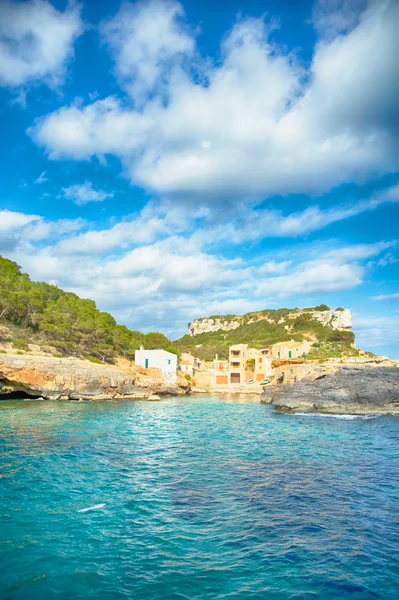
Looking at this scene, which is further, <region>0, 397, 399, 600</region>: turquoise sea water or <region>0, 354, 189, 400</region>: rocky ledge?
<region>0, 354, 189, 400</region>: rocky ledge

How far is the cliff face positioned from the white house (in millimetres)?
59978

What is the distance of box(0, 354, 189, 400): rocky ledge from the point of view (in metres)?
35.6

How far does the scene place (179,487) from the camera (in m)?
11.4

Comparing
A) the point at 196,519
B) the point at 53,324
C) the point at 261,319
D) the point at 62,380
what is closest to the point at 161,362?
the point at 53,324

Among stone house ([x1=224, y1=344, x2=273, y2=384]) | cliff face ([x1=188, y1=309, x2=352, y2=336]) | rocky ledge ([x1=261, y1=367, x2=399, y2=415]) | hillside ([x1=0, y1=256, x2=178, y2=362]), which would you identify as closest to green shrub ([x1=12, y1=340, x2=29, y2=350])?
hillside ([x1=0, y1=256, x2=178, y2=362])

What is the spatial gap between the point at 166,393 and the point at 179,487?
137ft

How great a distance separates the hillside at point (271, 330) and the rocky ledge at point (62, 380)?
40558mm

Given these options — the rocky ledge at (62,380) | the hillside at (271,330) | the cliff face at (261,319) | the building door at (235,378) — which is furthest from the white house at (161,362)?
the cliff face at (261,319)

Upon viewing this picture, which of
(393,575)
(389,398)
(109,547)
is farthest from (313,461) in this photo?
(389,398)

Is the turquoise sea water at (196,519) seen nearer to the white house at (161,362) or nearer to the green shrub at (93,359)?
the green shrub at (93,359)

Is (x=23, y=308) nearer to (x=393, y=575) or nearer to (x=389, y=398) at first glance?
(x=389, y=398)

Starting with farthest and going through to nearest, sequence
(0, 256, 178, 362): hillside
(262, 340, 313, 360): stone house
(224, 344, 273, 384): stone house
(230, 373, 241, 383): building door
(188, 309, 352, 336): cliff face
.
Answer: (188, 309, 352, 336): cliff face
(262, 340, 313, 360): stone house
(230, 373, 241, 383): building door
(224, 344, 273, 384): stone house
(0, 256, 178, 362): hillside

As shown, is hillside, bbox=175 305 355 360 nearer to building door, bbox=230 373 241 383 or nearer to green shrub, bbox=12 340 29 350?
building door, bbox=230 373 241 383

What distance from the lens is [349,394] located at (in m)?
34.9
